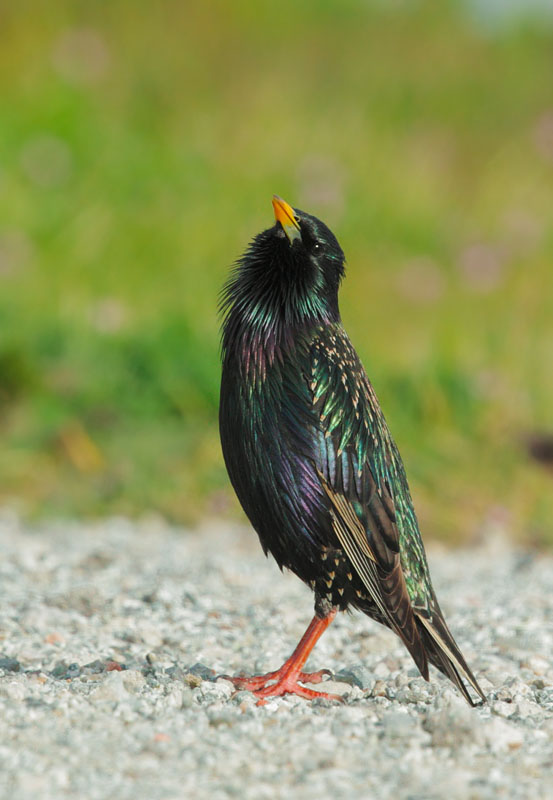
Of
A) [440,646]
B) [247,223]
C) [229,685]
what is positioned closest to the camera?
[229,685]

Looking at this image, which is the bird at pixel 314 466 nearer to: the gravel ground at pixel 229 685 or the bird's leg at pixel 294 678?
the bird's leg at pixel 294 678

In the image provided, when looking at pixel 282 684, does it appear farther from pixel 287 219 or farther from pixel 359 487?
pixel 287 219

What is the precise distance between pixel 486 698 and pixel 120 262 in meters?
7.01

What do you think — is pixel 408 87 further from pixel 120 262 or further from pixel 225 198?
pixel 120 262

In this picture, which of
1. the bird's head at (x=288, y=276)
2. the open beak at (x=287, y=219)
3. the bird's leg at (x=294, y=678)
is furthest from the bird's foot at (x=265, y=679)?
the open beak at (x=287, y=219)

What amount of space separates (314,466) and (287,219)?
2.76 ft

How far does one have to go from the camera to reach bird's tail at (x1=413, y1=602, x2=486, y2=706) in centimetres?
385

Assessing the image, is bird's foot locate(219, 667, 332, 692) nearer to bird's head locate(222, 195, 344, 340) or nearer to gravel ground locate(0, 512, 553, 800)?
gravel ground locate(0, 512, 553, 800)

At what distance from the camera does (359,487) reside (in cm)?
391

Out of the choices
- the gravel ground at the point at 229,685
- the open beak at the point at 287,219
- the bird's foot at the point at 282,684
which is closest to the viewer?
the gravel ground at the point at 229,685

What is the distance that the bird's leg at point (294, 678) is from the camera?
3.84 m

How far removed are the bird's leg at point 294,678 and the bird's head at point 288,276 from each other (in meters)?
1.00

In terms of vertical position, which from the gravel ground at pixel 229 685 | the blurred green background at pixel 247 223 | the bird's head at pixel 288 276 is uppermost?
the blurred green background at pixel 247 223

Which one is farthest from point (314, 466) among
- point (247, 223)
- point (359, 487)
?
point (247, 223)
